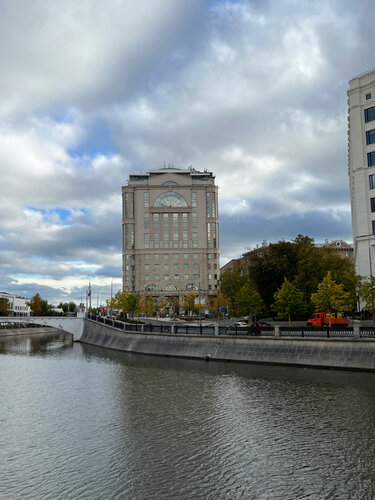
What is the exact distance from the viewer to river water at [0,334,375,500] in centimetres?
1419

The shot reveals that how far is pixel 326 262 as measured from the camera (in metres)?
69.1

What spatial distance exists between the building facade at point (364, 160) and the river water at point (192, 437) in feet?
112

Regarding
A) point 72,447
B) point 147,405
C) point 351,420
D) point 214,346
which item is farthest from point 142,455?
point 214,346

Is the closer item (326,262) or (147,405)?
(147,405)

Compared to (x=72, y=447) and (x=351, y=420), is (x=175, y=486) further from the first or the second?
(x=351, y=420)

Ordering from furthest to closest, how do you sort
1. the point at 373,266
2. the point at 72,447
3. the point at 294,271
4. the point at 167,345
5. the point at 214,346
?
the point at 294,271, the point at 373,266, the point at 167,345, the point at 214,346, the point at 72,447

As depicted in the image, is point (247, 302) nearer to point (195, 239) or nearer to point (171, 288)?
point (171, 288)

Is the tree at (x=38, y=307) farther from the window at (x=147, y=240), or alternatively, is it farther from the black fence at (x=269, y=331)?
the black fence at (x=269, y=331)

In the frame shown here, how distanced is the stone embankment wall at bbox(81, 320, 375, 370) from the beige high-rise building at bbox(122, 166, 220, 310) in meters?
94.1

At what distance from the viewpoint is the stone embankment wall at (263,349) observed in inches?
1361

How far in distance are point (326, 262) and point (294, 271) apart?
5558mm

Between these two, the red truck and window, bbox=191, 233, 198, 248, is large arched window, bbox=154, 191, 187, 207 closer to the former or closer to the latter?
window, bbox=191, 233, 198, 248

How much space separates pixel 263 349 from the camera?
4100 cm

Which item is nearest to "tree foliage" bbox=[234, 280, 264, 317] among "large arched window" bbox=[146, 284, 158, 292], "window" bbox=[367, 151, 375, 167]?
"window" bbox=[367, 151, 375, 167]
